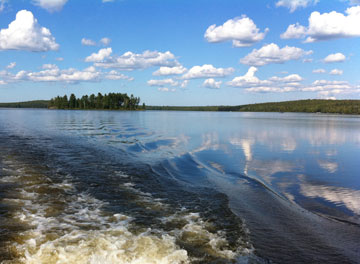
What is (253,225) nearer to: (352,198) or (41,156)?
(352,198)

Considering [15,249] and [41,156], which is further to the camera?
[41,156]

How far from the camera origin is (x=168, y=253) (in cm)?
675

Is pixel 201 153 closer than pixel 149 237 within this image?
No

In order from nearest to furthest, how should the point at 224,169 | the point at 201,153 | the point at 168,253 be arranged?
the point at 168,253
the point at 224,169
the point at 201,153

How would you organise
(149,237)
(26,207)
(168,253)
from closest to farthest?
(168,253) < (149,237) < (26,207)

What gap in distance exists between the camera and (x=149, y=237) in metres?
7.54

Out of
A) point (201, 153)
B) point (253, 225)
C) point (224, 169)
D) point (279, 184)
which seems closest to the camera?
point (253, 225)

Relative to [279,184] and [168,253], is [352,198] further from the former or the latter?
[168,253]

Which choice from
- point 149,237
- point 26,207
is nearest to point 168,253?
point 149,237

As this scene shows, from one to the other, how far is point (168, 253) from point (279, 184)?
8.60 m

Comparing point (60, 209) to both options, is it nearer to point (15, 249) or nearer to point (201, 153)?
point (15, 249)

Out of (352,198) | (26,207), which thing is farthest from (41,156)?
(352,198)

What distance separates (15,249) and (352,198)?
12.1m

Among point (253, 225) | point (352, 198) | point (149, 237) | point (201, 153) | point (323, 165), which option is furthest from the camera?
point (201, 153)
